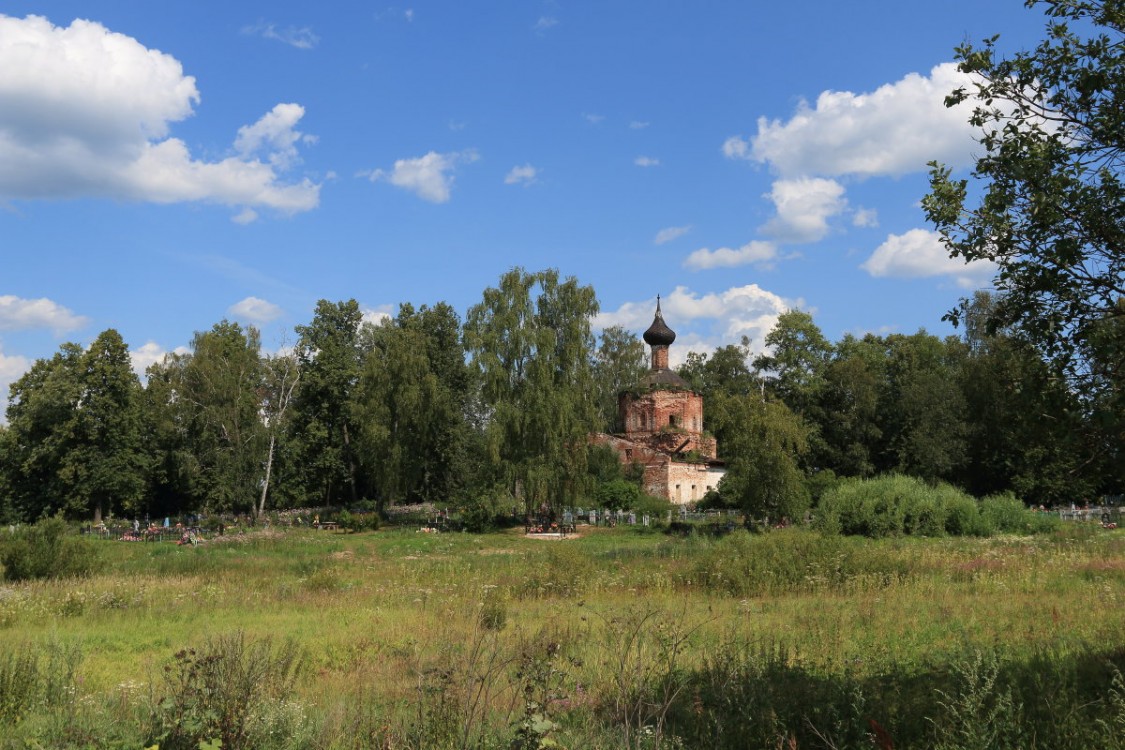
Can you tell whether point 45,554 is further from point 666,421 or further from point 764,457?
A: point 666,421

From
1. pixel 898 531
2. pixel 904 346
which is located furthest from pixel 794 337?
pixel 898 531

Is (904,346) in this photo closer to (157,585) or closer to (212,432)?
(212,432)

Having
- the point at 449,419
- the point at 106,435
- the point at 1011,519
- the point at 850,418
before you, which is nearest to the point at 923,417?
the point at 850,418

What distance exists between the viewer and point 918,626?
10875 mm

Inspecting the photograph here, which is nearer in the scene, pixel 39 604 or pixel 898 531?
pixel 39 604

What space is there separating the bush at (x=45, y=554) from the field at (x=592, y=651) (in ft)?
2.58

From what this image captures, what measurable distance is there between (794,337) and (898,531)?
33.6 meters

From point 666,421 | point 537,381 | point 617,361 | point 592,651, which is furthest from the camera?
point 617,361

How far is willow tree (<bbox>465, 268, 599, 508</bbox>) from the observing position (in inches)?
1576

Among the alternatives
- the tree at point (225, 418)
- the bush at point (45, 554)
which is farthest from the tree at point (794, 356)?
the bush at point (45, 554)

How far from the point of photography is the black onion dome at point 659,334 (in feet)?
188

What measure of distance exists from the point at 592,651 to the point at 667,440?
146ft

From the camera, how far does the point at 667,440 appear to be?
53.8 meters

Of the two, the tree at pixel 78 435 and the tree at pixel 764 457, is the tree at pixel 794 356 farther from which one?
the tree at pixel 78 435
